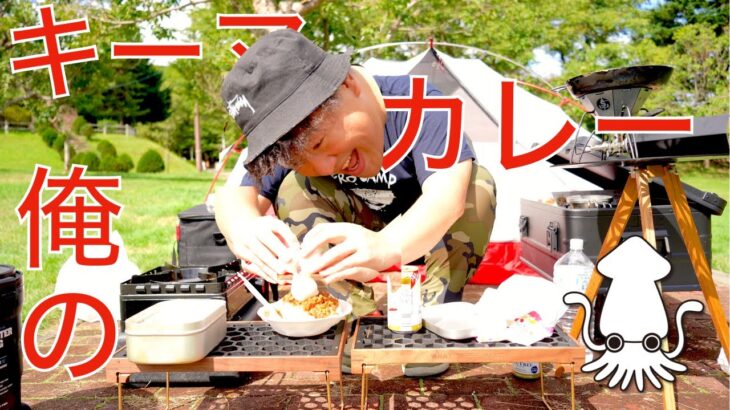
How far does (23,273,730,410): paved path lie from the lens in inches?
78.3

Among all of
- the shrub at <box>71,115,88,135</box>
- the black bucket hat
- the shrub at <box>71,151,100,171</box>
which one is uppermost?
the shrub at <box>71,115,88,135</box>

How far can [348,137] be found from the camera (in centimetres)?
147

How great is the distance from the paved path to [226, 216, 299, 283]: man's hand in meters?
0.68

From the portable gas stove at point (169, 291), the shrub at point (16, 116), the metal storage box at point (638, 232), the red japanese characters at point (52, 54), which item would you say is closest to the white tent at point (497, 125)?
the metal storage box at point (638, 232)

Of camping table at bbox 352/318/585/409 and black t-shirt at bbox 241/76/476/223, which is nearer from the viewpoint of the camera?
camping table at bbox 352/318/585/409

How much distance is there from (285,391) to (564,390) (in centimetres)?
106

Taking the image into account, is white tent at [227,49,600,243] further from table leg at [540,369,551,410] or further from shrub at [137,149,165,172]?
shrub at [137,149,165,172]

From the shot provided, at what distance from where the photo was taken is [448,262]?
6.68 feet

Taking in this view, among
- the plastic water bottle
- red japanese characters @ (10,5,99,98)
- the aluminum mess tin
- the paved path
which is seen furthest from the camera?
red japanese characters @ (10,5,99,98)

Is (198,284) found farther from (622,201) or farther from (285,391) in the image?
(622,201)

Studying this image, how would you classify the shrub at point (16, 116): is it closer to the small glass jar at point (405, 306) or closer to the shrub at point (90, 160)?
the shrub at point (90, 160)

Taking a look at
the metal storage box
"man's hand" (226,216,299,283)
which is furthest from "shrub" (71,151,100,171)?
"man's hand" (226,216,299,283)

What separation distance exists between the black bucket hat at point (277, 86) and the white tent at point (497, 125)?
273cm

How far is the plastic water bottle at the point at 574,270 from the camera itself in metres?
2.33
